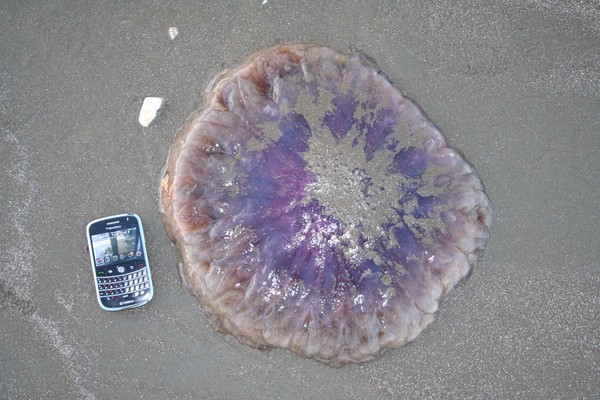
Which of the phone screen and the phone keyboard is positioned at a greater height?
the phone screen

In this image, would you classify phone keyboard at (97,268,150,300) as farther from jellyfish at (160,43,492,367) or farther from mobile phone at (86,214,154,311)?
jellyfish at (160,43,492,367)

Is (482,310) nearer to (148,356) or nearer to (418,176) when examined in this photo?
(418,176)

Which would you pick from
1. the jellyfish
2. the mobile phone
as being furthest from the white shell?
the mobile phone

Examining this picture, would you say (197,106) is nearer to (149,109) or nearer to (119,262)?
(149,109)

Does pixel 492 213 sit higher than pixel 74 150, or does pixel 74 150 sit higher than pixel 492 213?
pixel 74 150

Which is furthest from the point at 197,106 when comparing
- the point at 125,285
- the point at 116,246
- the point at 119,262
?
the point at 125,285

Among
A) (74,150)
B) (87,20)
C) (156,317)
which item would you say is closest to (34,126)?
(74,150)
